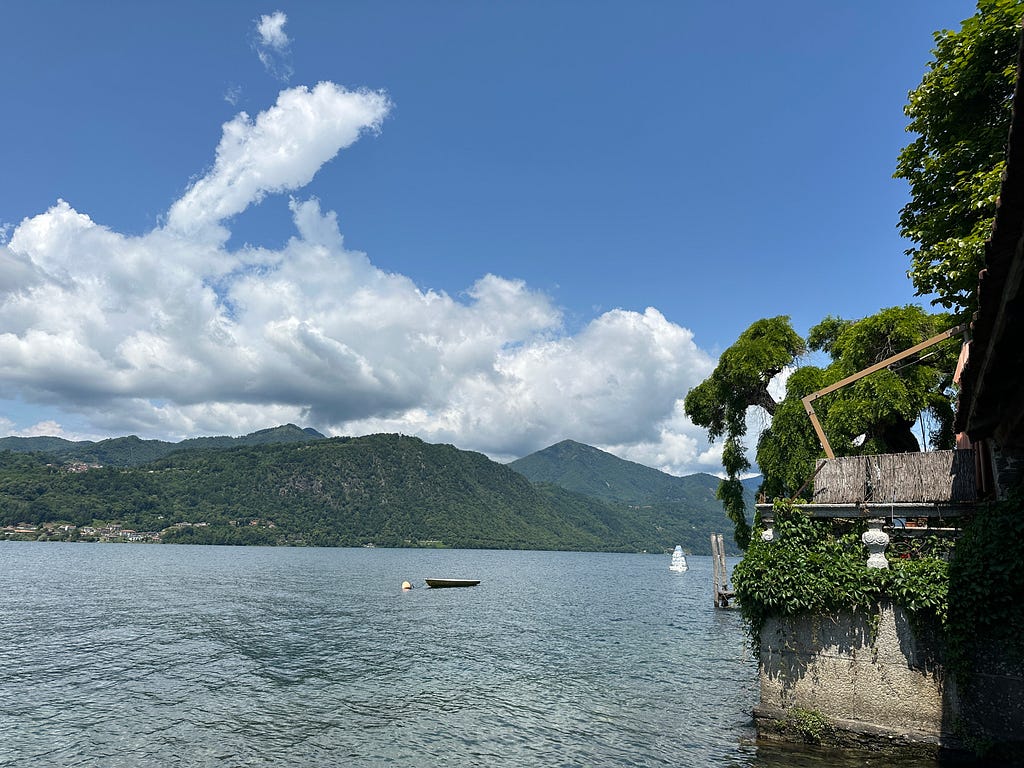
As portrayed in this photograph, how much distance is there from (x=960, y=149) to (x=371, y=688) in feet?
75.4

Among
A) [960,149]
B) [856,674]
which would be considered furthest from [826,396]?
[856,674]

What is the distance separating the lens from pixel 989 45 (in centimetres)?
1314

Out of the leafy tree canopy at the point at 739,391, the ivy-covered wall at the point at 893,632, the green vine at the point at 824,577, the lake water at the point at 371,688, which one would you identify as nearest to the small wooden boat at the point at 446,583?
the lake water at the point at 371,688

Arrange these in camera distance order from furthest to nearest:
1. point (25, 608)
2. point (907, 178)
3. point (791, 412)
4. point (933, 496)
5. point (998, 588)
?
point (25, 608)
point (791, 412)
point (907, 178)
point (933, 496)
point (998, 588)

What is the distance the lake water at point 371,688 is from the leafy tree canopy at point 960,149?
10215 mm

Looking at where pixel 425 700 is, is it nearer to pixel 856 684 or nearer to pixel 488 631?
pixel 856 684

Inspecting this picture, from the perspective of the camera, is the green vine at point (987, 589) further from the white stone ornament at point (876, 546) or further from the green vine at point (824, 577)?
the white stone ornament at point (876, 546)

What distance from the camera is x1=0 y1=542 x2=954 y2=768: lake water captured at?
50.1 ft

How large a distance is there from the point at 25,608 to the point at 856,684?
52015mm

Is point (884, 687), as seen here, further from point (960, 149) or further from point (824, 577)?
point (960, 149)

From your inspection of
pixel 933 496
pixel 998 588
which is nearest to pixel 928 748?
pixel 998 588

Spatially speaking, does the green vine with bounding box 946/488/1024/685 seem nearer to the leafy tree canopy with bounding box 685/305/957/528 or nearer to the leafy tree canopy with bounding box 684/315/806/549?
the leafy tree canopy with bounding box 685/305/957/528

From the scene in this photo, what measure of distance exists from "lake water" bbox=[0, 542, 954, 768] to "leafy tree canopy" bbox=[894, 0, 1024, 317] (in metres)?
10.2

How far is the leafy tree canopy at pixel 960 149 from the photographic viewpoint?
12587 millimetres
